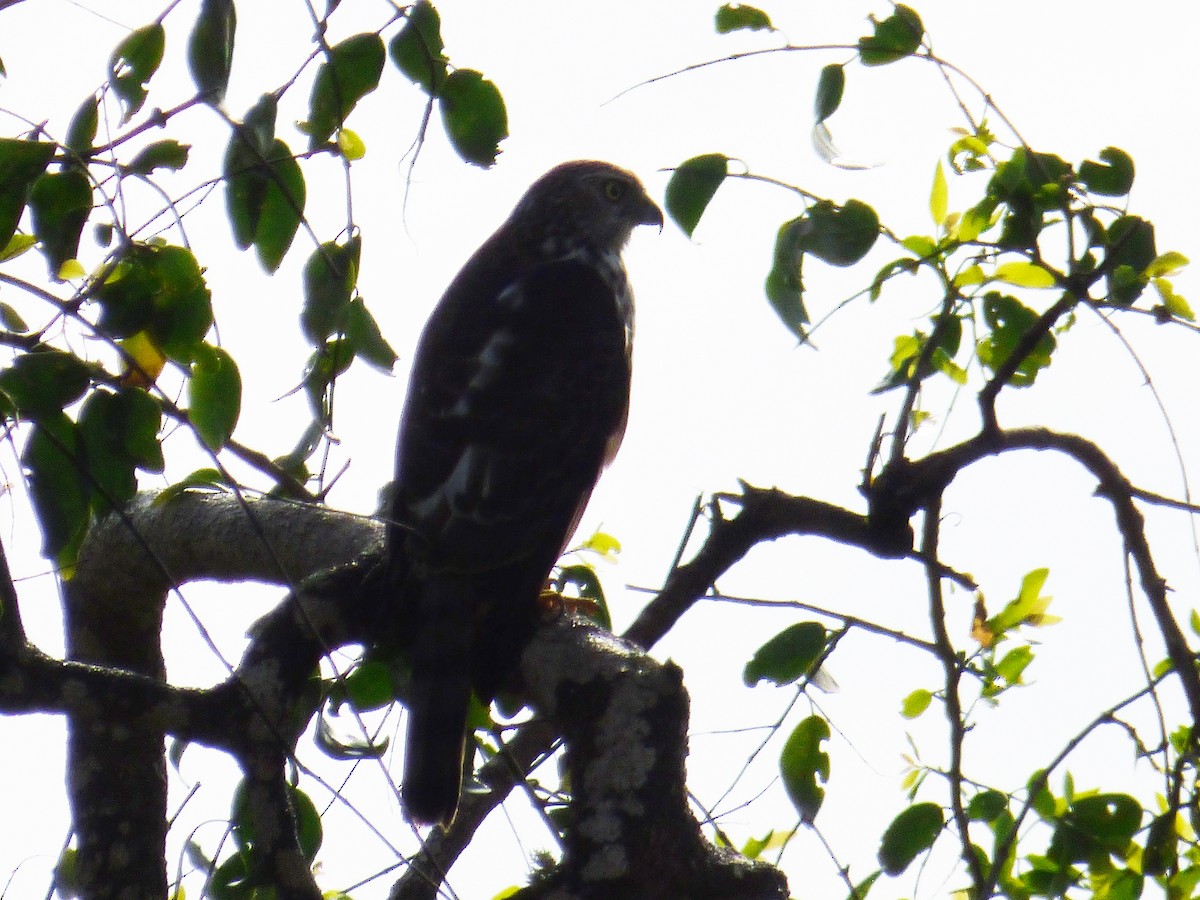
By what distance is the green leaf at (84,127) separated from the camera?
169 cm

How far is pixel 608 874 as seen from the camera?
1797 mm

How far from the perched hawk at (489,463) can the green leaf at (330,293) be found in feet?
2.20

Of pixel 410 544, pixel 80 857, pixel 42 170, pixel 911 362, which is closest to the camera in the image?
pixel 42 170

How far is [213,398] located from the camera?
1649mm

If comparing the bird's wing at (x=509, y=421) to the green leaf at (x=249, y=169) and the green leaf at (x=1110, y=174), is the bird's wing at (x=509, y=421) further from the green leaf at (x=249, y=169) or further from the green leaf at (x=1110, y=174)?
the green leaf at (x=1110, y=174)

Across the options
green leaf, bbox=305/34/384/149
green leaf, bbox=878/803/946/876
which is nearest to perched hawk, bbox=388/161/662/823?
green leaf, bbox=878/803/946/876

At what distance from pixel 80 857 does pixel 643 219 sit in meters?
3.07

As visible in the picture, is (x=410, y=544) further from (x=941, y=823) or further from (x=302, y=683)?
(x=941, y=823)

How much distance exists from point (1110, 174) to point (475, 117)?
1143 mm

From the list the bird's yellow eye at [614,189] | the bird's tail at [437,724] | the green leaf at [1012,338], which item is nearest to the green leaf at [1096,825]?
the green leaf at [1012,338]

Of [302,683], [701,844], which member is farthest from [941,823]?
[302,683]

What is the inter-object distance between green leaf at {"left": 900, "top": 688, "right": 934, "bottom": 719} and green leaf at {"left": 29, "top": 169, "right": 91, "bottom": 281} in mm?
1695

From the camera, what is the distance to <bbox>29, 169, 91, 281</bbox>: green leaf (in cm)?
161

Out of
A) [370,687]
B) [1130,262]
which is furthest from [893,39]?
[370,687]
